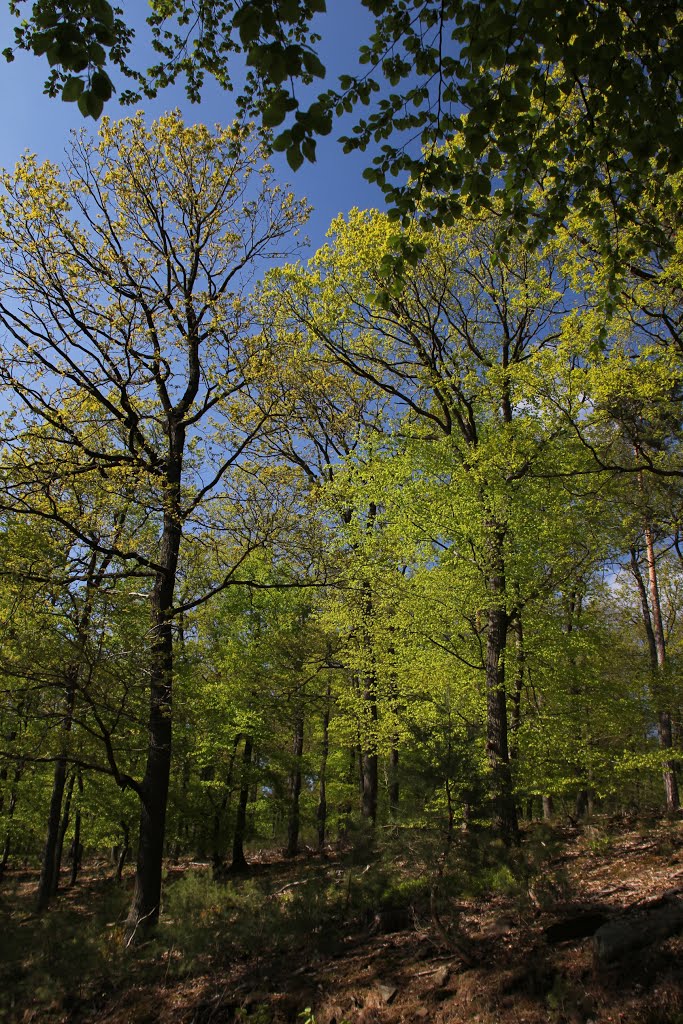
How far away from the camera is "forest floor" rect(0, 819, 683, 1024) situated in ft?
15.5

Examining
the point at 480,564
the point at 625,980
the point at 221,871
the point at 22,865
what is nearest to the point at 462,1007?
the point at 625,980

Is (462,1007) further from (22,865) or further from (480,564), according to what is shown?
(22,865)

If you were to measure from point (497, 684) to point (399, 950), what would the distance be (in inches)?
189

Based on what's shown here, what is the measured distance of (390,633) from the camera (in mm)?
14367

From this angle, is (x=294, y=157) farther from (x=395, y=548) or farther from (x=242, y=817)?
(x=242, y=817)

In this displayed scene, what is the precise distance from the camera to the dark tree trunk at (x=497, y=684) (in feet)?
30.1

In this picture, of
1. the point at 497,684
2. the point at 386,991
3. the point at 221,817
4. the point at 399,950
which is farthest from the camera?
the point at 221,817

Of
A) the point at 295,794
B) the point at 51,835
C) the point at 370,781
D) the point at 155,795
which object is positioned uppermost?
the point at 155,795

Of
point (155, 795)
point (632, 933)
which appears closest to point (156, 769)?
point (155, 795)

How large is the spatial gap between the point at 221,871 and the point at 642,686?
12.5 meters

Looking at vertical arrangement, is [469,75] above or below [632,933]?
above

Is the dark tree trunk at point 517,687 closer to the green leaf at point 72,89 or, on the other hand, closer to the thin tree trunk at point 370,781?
the thin tree trunk at point 370,781

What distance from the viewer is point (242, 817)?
54.6 ft

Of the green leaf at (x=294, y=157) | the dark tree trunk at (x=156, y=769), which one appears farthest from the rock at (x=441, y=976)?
the green leaf at (x=294, y=157)
